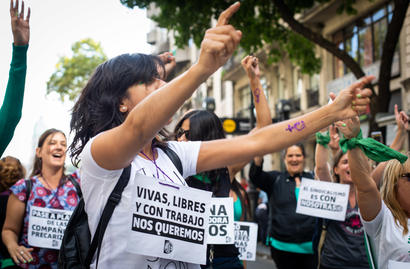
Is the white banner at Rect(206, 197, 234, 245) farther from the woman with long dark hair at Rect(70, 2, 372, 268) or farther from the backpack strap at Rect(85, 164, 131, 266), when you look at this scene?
the backpack strap at Rect(85, 164, 131, 266)

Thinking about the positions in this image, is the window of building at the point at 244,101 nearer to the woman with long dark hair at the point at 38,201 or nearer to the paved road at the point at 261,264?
the paved road at the point at 261,264

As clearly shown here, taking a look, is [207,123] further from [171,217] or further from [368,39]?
[368,39]

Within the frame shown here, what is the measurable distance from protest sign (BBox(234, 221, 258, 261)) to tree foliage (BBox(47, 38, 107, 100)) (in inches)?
1277

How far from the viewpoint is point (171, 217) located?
2.13 metres

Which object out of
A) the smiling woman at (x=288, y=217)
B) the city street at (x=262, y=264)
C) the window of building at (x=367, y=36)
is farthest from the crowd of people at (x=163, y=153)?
the window of building at (x=367, y=36)

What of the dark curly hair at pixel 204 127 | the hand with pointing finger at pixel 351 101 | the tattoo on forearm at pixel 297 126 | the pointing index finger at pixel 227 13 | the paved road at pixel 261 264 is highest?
the dark curly hair at pixel 204 127

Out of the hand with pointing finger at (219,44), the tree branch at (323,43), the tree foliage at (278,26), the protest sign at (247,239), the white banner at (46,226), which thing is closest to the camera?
the hand with pointing finger at (219,44)

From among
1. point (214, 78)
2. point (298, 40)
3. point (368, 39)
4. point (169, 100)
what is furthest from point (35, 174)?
point (214, 78)

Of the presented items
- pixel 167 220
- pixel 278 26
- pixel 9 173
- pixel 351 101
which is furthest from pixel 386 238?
pixel 278 26

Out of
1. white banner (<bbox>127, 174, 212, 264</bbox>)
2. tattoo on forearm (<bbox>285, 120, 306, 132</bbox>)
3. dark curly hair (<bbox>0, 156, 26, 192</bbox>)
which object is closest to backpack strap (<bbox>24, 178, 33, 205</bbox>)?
dark curly hair (<bbox>0, 156, 26, 192</bbox>)

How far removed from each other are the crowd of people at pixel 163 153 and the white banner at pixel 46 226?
2cm

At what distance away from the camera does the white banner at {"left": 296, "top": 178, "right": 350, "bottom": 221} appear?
4.92m

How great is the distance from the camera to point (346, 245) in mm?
4637

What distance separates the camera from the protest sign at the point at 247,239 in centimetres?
523
